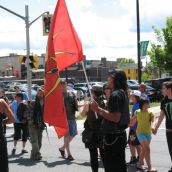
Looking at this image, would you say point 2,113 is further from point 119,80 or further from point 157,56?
point 157,56

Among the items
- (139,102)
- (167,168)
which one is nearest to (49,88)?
(139,102)

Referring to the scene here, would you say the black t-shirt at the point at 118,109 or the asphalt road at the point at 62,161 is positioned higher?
the black t-shirt at the point at 118,109

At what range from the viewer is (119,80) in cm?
605

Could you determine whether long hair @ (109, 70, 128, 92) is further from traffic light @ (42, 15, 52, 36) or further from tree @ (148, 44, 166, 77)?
tree @ (148, 44, 166, 77)

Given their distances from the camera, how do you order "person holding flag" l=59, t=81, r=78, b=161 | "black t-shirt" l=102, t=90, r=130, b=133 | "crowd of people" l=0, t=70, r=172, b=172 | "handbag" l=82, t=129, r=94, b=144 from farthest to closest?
"person holding flag" l=59, t=81, r=78, b=161, "handbag" l=82, t=129, r=94, b=144, "crowd of people" l=0, t=70, r=172, b=172, "black t-shirt" l=102, t=90, r=130, b=133

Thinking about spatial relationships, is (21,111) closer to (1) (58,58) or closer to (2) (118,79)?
(1) (58,58)

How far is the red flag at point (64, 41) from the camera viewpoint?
6871 millimetres

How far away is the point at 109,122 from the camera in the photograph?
19.7ft

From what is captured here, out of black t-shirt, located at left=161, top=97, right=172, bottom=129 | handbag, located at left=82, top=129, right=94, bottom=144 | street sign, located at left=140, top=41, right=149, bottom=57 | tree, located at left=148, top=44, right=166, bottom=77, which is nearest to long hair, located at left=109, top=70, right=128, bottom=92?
black t-shirt, located at left=161, top=97, right=172, bottom=129

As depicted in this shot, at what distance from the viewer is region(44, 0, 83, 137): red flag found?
6.59m

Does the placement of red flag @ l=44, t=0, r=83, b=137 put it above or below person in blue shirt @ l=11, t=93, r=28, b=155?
above

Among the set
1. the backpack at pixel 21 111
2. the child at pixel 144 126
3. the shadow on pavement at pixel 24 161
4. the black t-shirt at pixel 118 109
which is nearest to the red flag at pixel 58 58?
the black t-shirt at pixel 118 109

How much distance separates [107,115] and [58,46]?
62.1 inches

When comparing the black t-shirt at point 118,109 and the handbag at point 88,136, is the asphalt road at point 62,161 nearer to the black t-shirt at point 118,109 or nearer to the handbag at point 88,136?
the handbag at point 88,136
